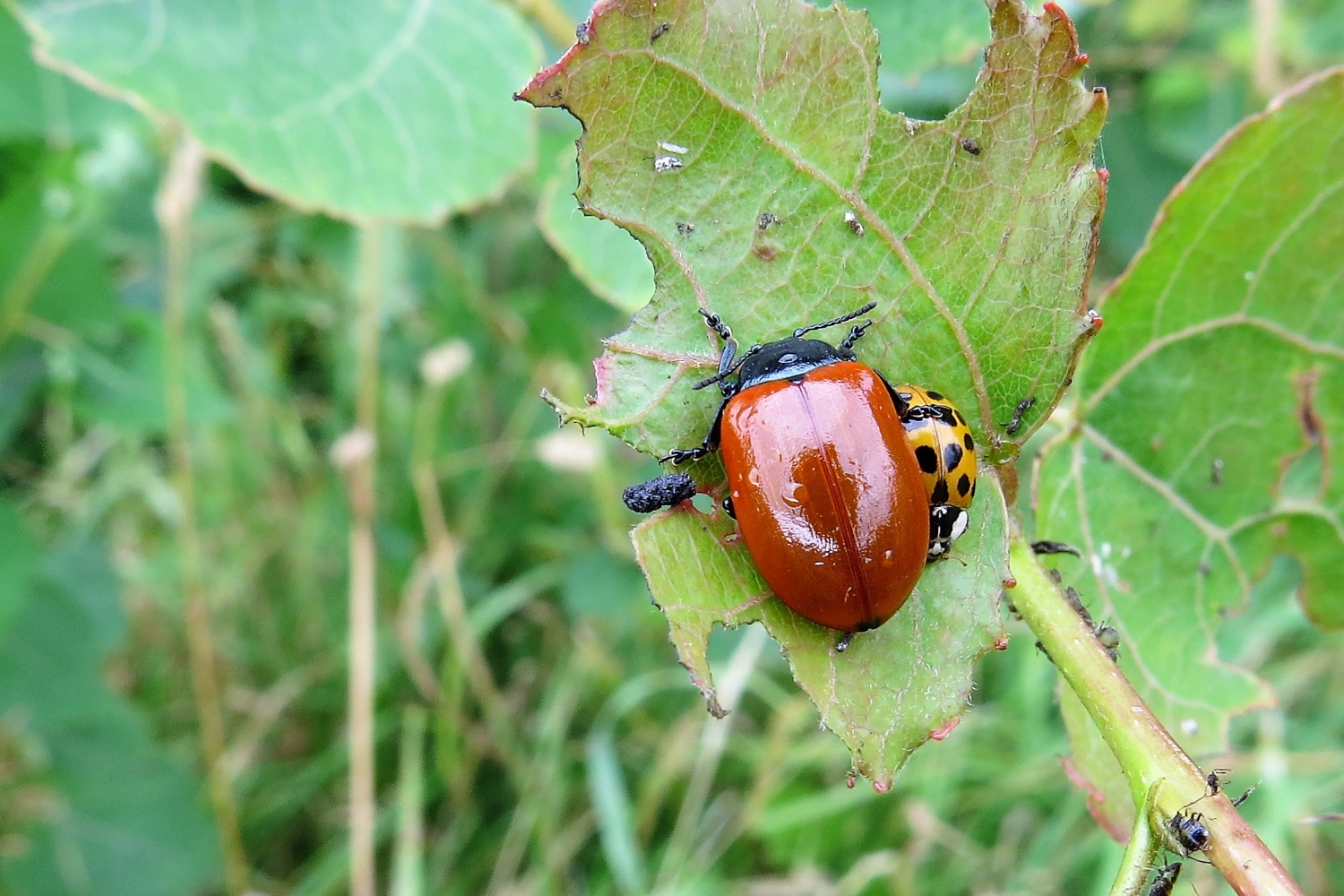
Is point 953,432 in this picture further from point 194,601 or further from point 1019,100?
Result: point 194,601

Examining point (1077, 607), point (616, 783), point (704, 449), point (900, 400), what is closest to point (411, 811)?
point (616, 783)

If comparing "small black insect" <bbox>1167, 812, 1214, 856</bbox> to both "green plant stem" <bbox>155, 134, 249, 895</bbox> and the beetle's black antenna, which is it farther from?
"green plant stem" <bbox>155, 134, 249, 895</bbox>

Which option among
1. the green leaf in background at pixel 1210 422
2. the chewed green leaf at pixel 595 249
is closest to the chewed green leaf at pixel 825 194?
the green leaf in background at pixel 1210 422

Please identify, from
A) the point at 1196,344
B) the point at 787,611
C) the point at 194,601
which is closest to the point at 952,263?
the point at 787,611

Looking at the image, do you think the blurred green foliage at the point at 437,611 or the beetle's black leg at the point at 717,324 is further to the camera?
the blurred green foliage at the point at 437,611

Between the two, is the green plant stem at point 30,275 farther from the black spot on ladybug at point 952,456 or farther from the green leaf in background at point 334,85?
the black spot on ladybug at point 952,456

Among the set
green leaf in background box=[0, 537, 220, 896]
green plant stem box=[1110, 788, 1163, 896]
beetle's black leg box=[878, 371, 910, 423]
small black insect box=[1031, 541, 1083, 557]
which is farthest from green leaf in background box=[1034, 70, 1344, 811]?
green leaf in background box=[0, 537, 220, 896]
